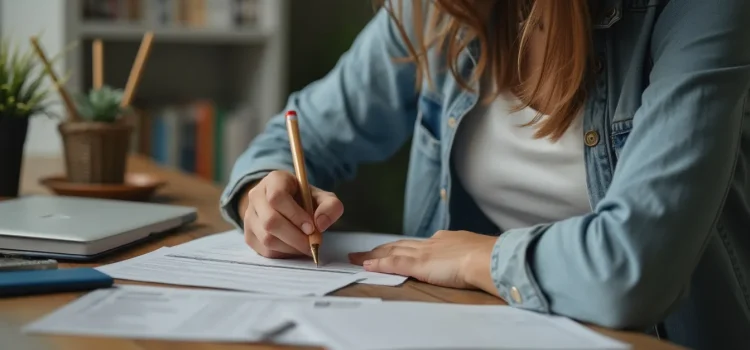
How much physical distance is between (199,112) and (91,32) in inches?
15.1

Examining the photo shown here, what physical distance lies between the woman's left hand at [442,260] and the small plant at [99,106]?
0.56 meters

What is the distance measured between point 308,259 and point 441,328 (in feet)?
0.96

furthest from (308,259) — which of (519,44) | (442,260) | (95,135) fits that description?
(95,135)

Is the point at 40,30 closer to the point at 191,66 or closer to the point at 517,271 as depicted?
the point at 191,66

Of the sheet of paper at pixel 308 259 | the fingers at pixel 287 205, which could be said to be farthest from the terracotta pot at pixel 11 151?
the fingers at pixel 287 205

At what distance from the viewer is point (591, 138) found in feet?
3.27

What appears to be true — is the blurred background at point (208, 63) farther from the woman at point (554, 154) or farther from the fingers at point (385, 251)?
the fingers at point (385, 251)

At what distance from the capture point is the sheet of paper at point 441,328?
0.62 m

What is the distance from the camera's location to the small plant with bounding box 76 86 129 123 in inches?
51.3

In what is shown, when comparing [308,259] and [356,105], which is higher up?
[356,105]

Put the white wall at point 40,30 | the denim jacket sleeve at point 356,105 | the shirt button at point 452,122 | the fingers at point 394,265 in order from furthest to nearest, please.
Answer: the white wall at point 40,30 < the denim jacket sleeve at point 356,105 < the shirt button at point 452,122 < the fingers at point 394,265

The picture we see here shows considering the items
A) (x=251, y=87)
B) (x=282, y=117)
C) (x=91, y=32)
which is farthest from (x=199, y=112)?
(x=282, y=117)

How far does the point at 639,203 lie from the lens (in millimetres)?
768

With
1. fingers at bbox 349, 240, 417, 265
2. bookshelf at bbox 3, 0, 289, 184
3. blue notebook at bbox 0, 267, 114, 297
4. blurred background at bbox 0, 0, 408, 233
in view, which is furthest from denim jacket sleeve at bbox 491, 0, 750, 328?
bookshelf at bbox 3, 0, 289, 184
